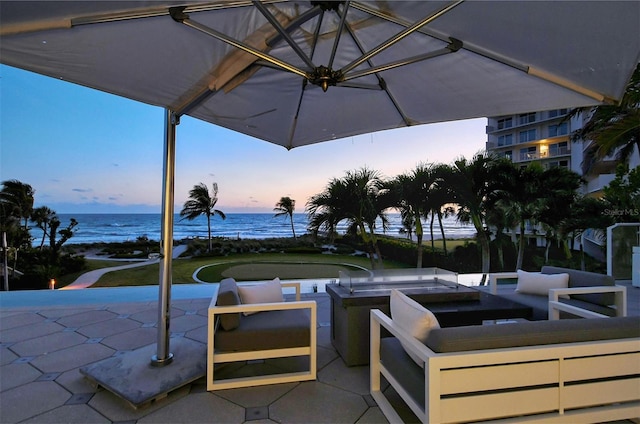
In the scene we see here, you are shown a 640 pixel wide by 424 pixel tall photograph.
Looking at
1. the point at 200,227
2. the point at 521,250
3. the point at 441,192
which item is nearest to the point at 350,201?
the point at 441,192

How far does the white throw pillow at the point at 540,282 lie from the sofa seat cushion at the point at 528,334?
1.68 meters

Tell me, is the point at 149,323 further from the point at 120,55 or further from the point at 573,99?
the point at 573,99

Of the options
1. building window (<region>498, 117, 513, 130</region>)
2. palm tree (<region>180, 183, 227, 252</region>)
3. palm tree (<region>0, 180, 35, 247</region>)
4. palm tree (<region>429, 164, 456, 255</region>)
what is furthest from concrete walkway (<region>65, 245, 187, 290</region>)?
building window (<region>498, 117, 513, 130</region>)

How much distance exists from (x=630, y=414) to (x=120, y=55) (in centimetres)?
318

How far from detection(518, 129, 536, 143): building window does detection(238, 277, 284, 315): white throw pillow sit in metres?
28.8

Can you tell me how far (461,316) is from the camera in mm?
2342

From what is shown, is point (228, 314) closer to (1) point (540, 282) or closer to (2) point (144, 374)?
(2) point (144, 374)

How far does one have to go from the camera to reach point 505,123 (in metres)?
27.5

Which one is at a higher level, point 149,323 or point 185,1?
point 185,1

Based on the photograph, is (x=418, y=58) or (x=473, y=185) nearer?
(x=418, y=58)

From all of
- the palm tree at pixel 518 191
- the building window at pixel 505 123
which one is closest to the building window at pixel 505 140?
the building window at pixel 505 123

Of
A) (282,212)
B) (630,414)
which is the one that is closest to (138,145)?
(282,212)

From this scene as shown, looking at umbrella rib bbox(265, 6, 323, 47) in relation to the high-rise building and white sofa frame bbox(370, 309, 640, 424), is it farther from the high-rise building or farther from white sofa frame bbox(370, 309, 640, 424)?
the high-rise building

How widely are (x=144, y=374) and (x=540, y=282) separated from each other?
3.60 metres
